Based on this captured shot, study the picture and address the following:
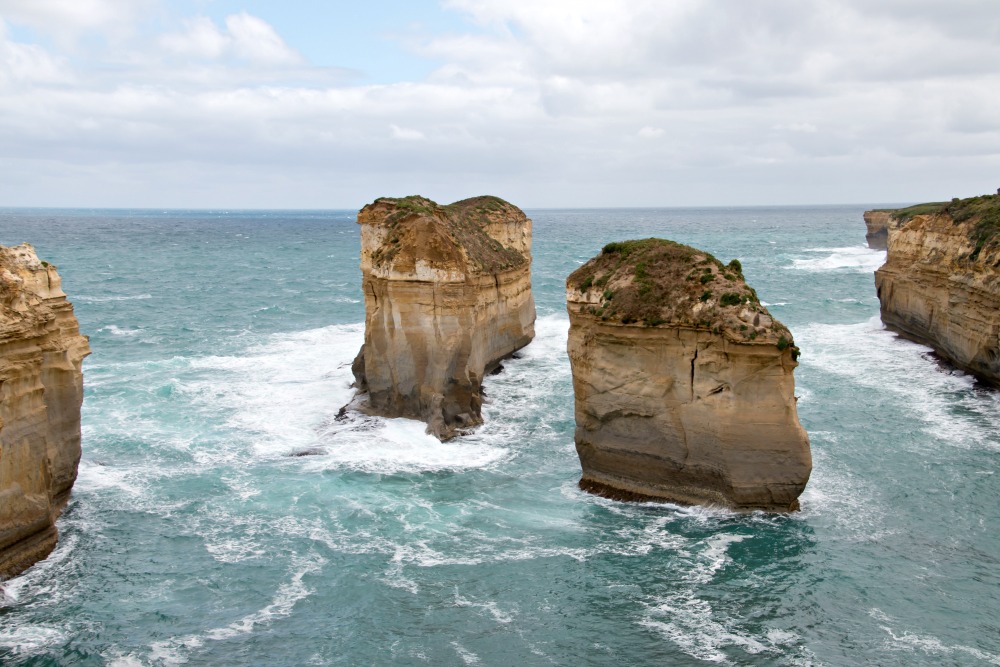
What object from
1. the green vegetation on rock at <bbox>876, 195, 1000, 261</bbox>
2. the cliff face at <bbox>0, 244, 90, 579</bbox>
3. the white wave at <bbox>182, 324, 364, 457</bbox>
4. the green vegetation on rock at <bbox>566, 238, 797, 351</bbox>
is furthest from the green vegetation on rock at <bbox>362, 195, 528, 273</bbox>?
the green vegetation on rock at <bbox>876, 195, 1000, 261</bbox>

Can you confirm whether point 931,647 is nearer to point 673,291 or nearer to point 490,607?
point 490,607

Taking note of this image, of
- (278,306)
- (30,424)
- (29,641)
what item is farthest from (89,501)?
(278,306)

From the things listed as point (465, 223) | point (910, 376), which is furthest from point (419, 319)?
point (910, 376)

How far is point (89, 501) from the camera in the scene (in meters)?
23.0

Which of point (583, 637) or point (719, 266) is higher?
point (719, 266)

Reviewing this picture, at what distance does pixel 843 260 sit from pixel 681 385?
78509 mm

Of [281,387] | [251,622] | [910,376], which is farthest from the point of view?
[910,376]

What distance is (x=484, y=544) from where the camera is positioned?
20.3m

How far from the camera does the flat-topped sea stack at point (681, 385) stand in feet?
67.4

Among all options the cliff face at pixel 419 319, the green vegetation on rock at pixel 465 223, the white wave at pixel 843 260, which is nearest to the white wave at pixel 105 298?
the green vegetation on rock at pixel 465 223

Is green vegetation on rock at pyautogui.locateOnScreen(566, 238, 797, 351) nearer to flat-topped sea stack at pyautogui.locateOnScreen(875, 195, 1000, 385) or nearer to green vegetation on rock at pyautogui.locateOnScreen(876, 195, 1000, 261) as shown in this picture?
flat-topped sea stack at pyautogui.locateOnScreen(875, 195, 1000, 385)

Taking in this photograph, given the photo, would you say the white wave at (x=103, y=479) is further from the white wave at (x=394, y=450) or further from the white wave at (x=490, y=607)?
the white wave at (x=490, y=607)

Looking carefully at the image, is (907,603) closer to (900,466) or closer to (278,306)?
(900,466)

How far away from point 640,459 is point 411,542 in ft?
22.7
